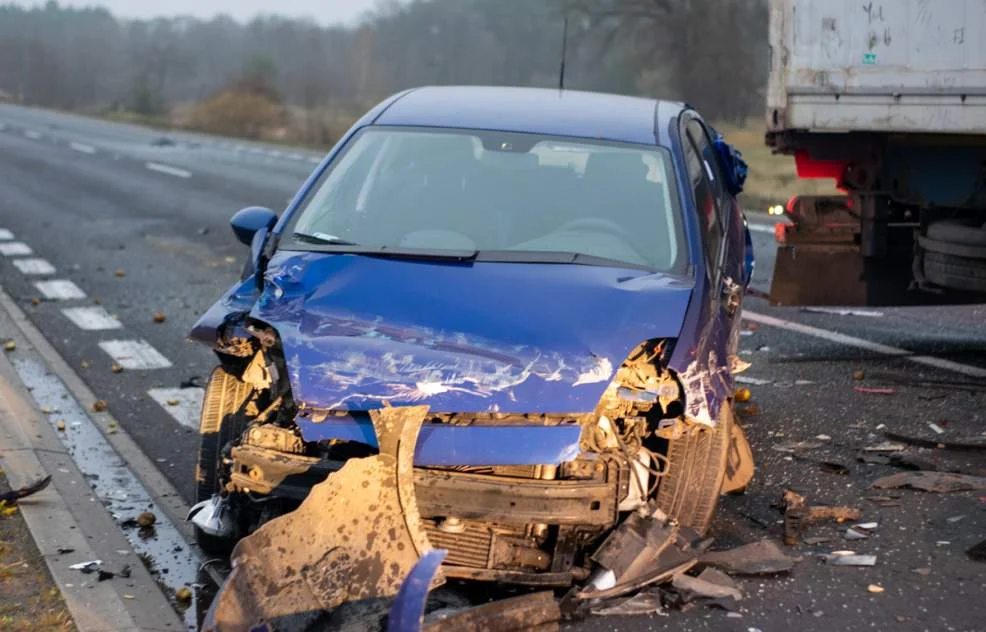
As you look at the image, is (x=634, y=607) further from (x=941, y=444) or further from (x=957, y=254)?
(x=957, y=254)

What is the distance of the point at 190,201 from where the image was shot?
20.3 metres

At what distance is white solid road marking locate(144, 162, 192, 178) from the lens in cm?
2480

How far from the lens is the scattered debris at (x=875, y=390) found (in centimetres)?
827

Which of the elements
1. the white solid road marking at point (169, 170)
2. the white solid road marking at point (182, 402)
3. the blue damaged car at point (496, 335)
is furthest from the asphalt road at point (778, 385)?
the white solid road marking at point (169, 170)

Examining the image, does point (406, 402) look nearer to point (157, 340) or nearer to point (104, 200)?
point (157, 340)

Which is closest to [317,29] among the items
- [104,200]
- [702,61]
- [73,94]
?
[73,94]

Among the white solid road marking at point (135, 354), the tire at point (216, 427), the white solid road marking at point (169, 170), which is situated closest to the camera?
the tire at point (216, 427)

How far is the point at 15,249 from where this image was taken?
15.0m

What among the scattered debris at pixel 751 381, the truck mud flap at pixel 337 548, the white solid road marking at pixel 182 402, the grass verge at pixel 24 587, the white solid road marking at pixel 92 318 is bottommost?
the white solid road marking at pixel 92 318

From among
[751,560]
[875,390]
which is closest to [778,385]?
[875,390]

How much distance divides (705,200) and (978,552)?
1840 mm

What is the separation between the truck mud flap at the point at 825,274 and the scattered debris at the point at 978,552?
403cm

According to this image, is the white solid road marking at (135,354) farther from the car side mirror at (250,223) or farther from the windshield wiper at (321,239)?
the windshield wiper at (321,239)

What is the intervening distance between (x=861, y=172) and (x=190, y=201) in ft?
41.3
